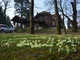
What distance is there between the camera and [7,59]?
18.8 ft

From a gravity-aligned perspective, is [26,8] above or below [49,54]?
above

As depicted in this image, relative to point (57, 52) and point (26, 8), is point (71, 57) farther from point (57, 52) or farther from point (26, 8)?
point (26, 8)

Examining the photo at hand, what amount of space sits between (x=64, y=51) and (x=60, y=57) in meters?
0.62

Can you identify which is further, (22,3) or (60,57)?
(22,3)

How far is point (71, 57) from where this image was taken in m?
5.67

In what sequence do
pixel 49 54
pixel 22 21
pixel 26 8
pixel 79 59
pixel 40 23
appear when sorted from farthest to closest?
1. pixel 26 8
2. pixel 40 23
3. pixel 22 21
4. pixel 49 54
5. pixel 79 59

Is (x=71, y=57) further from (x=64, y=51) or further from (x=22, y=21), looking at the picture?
(x=22, y=21)

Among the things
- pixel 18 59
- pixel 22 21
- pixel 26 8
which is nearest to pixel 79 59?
pixel 18 59

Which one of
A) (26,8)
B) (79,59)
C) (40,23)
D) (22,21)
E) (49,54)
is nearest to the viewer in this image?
(79,59)

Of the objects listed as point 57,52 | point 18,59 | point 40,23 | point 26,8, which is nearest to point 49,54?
point 57,52

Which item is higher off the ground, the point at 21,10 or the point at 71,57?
the point at 21,10

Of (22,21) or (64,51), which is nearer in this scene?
(64,51)

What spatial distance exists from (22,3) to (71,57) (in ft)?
307

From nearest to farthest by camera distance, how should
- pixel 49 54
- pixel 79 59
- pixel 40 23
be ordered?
pixel 79 59 → pixel 49 54 → pixel 40 23
